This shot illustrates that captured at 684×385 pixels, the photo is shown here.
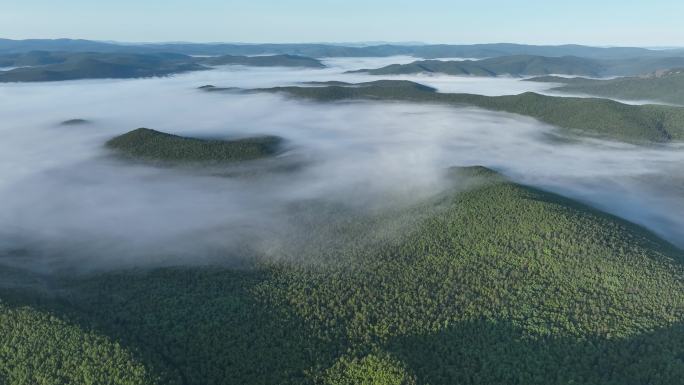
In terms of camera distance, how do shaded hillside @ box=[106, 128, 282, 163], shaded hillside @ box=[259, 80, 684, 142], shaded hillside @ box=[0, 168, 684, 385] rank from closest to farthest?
1. shaded hillside @ box=[0, 168, 684, 385]
2. shaded hillside @ box=[106, 128, 282, 163]
3. shaded hillside @ box=[259, 80, 684, 142]

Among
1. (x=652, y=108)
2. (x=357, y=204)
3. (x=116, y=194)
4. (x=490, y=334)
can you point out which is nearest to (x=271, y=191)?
(x=357, y=204)

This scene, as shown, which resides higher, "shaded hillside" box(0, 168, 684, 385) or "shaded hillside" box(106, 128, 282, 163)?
"shaded hillside" box(106, 128, 282, 163)

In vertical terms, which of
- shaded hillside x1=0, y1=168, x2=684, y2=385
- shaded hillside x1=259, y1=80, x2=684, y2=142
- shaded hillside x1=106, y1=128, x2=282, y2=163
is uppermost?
shaded hillside x1=259, y1=80, x2=684, y2=142

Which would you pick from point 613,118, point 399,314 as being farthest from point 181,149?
point 613,118

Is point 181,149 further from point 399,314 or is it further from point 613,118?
point 613,118

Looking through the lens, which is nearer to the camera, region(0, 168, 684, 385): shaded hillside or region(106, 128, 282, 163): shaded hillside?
region(0, 168, 684, 385): shaded hillside

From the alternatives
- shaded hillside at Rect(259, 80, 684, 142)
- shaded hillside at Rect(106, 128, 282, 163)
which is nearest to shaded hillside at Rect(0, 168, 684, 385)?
shaded hillside at Rect(106, 128, 282, 163)

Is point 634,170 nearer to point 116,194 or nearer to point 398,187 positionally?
point 398,187

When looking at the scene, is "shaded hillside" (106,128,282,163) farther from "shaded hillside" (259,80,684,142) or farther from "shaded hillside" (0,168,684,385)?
"shaded hillside" (259,80,684,142)
